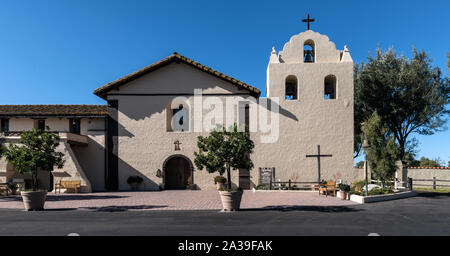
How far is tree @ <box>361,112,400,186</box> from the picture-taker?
17547mm

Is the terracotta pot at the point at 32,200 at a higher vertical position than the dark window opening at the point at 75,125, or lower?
lower

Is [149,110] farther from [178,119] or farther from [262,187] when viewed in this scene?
[262,187]

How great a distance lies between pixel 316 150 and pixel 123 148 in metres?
14.4

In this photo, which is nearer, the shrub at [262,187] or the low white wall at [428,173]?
the shrub at [262,187]

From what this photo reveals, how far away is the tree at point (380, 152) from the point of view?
1755 centimetres

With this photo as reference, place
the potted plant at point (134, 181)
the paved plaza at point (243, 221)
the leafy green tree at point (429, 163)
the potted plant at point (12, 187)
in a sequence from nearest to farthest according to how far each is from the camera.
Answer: the paved plaza at point (243, 221)
the potted plant at point (12, 187)
the potted plant at point (134, 181)
the leafy green tree at point (429, 163)

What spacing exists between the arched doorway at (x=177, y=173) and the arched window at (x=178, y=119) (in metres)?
2.30

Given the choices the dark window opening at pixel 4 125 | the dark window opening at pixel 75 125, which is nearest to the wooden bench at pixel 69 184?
the dark window opening at pixel 75 125

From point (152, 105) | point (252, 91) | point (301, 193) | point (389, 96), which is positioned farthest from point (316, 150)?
point (152, 105)

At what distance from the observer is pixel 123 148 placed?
20.9 metres

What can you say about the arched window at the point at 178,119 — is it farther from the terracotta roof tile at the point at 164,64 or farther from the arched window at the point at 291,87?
the arched window at the point at 291,87

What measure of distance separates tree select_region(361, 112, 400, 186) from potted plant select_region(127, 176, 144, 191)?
16086 mm

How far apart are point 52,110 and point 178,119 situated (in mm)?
9924

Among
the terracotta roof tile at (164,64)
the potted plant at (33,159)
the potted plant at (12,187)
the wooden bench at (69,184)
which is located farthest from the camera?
the terracotta roof tile at (164,64)
